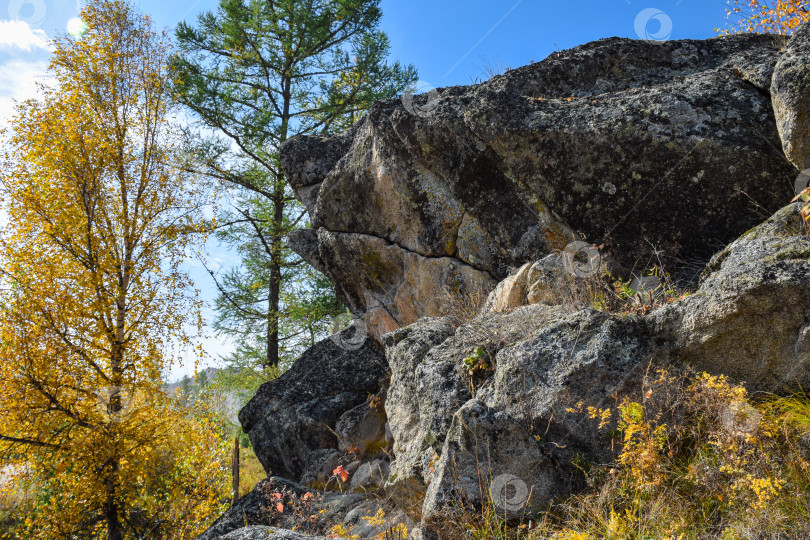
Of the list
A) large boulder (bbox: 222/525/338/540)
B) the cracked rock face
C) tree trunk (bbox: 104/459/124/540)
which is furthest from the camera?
tree trunk (bbox: 104/459/124/540)

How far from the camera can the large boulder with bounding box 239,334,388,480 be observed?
885 centimetres

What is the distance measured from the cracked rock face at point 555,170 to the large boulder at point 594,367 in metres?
1.47

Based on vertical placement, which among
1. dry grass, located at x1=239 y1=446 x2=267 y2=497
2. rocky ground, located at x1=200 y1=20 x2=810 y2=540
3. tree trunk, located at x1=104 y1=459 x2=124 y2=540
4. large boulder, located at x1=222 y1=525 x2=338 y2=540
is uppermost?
rocky ground, located at x1=200 y1=20 x2=810 y2=540

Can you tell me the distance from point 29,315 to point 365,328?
5.87 metres

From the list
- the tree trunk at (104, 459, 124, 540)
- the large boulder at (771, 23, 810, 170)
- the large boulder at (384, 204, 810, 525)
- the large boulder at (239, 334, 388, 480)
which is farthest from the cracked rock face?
the tree trunk at (104, 459, 124, 540)

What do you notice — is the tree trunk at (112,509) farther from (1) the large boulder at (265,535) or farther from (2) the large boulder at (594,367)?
(1) the large boulder at (265,535)

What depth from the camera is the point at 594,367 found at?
4.05 metres

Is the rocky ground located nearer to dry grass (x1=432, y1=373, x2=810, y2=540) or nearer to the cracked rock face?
the cracked rock face

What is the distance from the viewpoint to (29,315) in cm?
886

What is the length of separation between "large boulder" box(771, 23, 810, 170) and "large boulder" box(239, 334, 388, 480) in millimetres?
6708

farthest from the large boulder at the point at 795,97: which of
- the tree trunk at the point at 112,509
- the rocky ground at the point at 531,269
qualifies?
the tree trunk at the point at 112,509

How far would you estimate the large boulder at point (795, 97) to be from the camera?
5.11 metres

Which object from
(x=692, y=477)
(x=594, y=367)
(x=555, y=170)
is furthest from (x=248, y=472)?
(x=692, y=477)

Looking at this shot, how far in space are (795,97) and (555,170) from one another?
8.42ft
